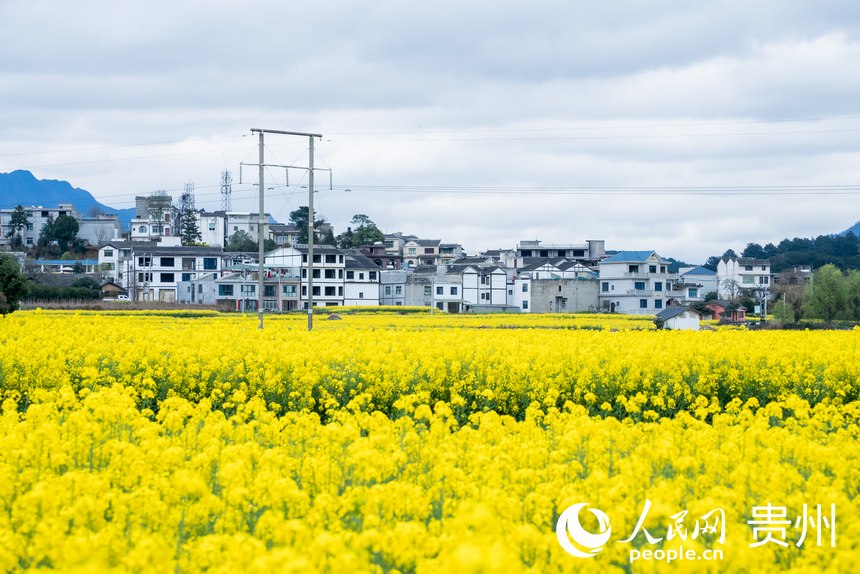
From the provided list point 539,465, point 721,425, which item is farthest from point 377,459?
point 721,425

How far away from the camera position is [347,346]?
679 inches

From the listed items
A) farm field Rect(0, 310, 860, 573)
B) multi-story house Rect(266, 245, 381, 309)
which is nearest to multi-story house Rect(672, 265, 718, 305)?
multi-story house Rect(266, 245, 381, 309)

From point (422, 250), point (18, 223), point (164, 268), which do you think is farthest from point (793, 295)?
point (18, 223)

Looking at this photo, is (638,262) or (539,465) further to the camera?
(638,262)

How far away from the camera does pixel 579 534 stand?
5879mm

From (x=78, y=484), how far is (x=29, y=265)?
8138cm

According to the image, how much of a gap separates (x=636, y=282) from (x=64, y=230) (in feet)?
214

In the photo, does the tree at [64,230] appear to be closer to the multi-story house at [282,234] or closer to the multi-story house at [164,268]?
the multi-story house at [164,268]

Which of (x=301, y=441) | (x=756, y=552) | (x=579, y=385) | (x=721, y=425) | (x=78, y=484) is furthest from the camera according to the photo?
(x=579, y=385)

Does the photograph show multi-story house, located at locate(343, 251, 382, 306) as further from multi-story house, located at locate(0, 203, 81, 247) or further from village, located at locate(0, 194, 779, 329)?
multi-story house, located at locate(0, 203, 81, 247)

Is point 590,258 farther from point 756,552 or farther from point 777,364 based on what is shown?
point 756,552

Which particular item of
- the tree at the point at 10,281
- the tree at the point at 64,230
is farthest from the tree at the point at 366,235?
the tree at the point at 10,281

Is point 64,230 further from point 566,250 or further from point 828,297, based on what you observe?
point 828,297

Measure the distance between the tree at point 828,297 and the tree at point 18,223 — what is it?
3381 inches
